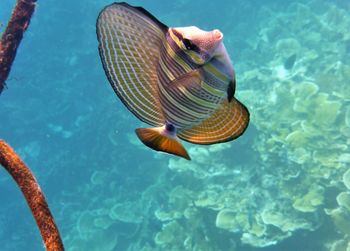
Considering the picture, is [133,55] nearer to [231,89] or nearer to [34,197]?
[231,89]

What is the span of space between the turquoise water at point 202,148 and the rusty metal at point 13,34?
2.13m

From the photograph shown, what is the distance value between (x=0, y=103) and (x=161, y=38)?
56.3 ft

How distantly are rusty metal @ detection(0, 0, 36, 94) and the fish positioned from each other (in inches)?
56.9

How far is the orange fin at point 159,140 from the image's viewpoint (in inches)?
28.3

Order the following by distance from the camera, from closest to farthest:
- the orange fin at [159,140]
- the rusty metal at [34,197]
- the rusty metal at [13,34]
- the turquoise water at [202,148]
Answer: the orange fin at [159,140], the rusty metal at [34,197], the rusty metal at [13,34], the turquoise water at [202,148]

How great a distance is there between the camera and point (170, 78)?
696 mm

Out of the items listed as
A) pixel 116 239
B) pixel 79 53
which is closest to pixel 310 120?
pixel 116 239

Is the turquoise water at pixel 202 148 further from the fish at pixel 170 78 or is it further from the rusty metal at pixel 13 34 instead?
the fish at pixel 170 78

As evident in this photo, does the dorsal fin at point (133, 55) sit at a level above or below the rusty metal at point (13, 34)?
above

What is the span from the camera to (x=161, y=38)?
734 millimetres

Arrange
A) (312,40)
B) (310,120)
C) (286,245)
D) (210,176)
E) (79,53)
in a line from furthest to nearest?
(79,53) < (312,40) < (210,176) < (310,120) < (286,245)

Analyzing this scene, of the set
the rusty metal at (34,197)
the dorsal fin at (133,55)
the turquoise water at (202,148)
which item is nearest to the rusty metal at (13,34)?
the rusty metal at (34,197)

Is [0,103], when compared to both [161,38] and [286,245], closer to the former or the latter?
[286,245]

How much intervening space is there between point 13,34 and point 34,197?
3.65ft
